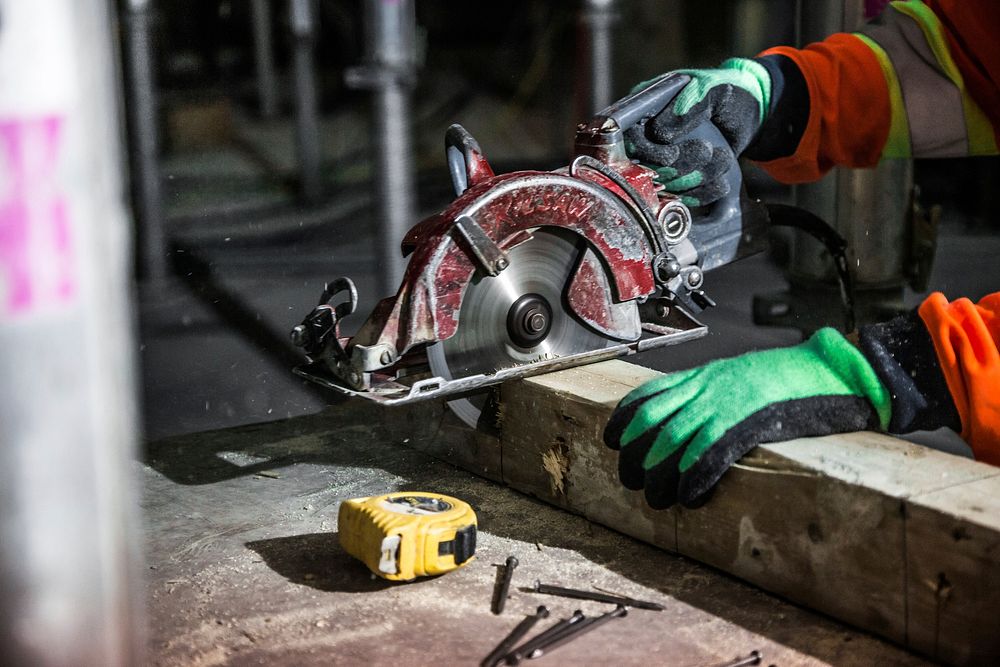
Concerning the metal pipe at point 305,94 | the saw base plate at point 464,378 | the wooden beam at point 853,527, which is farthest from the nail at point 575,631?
the metal pipe at point 305,94

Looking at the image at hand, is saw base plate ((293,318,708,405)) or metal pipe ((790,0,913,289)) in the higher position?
metal pipe ((790,0,913,289))

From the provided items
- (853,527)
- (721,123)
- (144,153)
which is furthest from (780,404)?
(144,153)

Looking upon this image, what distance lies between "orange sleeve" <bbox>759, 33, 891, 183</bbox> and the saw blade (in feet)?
2.56

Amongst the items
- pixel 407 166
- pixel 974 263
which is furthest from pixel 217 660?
pixel 974 263

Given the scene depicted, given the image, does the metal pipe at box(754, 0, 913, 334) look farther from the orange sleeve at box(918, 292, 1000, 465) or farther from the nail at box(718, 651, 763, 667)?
the nail at box(718, 651, 763, 667)

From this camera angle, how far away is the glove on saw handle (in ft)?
8.48

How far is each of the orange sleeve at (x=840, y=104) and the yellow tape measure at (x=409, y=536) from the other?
54.6 inches

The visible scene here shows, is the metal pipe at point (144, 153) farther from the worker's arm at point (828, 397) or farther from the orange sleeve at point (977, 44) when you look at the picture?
the worker's arm at point (828, 397)

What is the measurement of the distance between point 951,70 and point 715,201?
733mm

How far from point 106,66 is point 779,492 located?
1435 millimetres

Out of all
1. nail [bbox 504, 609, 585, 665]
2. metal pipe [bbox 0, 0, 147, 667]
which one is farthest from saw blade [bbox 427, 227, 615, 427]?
metal pipe [bbox 0, 0, 147, 667]

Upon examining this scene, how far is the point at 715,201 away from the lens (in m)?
2.70

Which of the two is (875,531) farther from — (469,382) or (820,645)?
(469,382)

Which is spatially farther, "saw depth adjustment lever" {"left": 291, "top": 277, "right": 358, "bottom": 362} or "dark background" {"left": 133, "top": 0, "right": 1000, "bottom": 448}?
"dark background" {"left": 133, "top": 0, "right": 1000, "bottom": 448}
